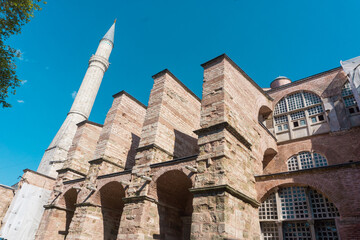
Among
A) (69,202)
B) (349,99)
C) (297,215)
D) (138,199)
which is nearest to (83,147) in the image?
(69,202)

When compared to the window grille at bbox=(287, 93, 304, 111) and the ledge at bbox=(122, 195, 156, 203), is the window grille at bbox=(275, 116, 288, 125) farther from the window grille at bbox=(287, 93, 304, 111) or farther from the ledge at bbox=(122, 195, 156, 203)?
the ledge at bbox=(122, 195, 156, 203)

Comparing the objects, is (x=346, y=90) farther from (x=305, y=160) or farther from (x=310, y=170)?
(x=310, y=170)

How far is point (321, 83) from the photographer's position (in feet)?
42.3

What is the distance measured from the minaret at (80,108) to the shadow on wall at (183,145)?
1429cm

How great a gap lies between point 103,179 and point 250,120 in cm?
761

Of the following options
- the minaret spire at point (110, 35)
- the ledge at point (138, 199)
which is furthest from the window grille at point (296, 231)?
the minaret spire at point (110, 35)

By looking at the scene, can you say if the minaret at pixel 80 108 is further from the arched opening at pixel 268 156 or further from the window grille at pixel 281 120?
the window grille at pixel 281 120

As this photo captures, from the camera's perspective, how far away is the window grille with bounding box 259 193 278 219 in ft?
28.0

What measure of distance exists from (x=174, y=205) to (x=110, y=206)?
12.5 ft

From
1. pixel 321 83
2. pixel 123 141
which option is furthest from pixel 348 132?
pixel 123 141

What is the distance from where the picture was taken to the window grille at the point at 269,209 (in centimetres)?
855

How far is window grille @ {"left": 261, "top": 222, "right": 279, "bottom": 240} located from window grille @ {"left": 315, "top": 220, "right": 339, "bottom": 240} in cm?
129

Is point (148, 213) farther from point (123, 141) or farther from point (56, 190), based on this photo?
point (56, 190)

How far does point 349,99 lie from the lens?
1177 centimetres
